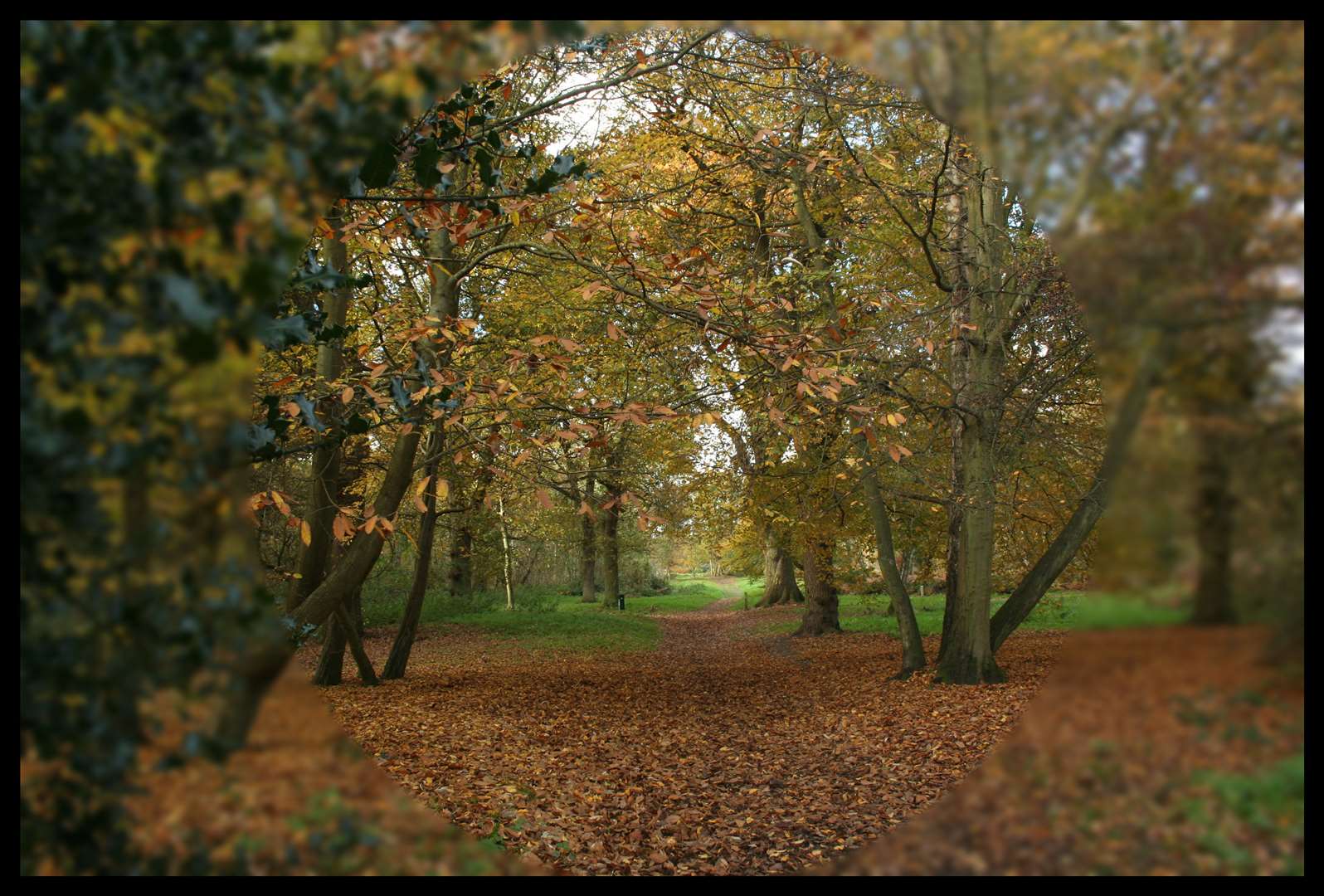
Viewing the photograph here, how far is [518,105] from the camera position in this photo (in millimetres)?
7121

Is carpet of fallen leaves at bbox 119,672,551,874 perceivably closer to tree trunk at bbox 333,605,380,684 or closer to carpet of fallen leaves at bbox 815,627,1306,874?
carpet of fallen leaves at bbox 815,627,1306,874

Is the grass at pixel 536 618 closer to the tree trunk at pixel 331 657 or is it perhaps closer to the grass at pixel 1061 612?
the grass at pixel 1061 612

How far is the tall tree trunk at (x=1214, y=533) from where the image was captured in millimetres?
1215

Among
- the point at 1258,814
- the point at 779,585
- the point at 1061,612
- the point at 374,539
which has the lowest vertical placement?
the point at 1061,612

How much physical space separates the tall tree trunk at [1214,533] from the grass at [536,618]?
16558 mm

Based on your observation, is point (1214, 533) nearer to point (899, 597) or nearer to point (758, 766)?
point (758, 766)

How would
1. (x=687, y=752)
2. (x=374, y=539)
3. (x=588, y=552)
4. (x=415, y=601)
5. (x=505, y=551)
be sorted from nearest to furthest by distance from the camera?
A: (x=374, y=539) < (x=687, y=752) < (x=415, y=601) < (x=505, y=551) < (x=588, y=552)

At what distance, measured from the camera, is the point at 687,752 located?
7859 millimetres

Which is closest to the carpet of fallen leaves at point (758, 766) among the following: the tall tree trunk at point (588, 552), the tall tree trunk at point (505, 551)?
the tall tree trunk at point (505, 551)

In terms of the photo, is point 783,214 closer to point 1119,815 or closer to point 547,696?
point 547,696

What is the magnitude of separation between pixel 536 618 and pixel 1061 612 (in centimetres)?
1293

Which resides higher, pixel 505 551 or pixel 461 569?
pixel 505 551

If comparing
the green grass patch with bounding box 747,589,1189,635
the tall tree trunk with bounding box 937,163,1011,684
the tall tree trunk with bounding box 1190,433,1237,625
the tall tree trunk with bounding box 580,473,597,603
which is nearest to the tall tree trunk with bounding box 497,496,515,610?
the tall tree trunk with bounding box 580,473,597,603

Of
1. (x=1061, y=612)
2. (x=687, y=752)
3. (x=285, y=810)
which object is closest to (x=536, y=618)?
(x=1061, y=612)
